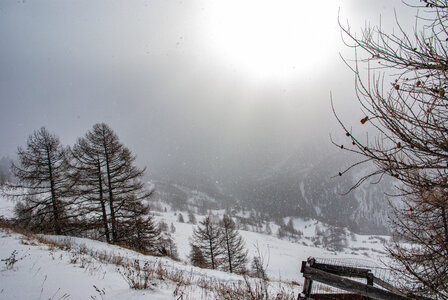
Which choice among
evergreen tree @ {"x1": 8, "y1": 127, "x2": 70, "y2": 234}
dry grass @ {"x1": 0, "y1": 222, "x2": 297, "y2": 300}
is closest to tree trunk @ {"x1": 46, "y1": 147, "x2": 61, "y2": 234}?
evergreen tree @ {"x1": 8, "y1": 127, "x2": 70, "y2": 234}

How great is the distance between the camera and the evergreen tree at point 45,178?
14281 mm

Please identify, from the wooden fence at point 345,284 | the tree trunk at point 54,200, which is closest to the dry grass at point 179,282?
the wooden fence at point 345,284

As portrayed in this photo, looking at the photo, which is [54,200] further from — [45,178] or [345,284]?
[345,284]

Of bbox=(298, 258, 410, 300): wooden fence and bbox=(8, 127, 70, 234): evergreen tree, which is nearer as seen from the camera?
bbox=(298, 258, 410, 300): wooden fence

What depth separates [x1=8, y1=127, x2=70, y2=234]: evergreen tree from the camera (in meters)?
14.3

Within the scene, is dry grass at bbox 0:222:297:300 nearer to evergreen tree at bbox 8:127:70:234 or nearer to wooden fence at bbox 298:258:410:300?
wooden fence at bbox 298:258:410:300

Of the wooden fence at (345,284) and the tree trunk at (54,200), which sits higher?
the tree trunk at (54,200)

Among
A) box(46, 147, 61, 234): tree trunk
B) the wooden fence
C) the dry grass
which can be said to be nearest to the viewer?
the wooden fence

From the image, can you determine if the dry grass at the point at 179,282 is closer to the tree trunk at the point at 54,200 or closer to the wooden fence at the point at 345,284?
the wooden fence at the point at 345,284

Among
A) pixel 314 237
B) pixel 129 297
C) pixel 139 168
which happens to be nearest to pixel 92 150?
pixel 139 168

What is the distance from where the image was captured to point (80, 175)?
1394cm

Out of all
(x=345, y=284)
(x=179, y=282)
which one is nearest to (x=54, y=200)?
(x=179, y=282)

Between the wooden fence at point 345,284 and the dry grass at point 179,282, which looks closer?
the wooden fence at point 345,284

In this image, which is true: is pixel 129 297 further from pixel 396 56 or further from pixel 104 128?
pixel 104 128
